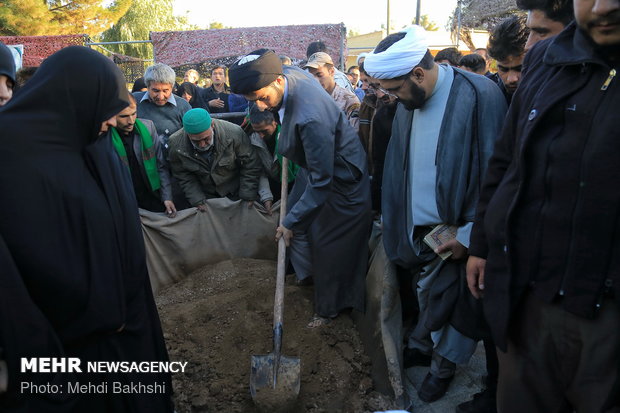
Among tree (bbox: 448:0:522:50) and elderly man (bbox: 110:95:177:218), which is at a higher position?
tree (bbox: 448:0:522:50)

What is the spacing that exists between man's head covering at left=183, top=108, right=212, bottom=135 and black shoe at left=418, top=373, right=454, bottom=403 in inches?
100

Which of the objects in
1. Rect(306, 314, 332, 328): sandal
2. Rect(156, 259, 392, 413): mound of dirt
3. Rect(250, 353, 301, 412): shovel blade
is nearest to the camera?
Rect(250, 353, 301, 412): shovel blade

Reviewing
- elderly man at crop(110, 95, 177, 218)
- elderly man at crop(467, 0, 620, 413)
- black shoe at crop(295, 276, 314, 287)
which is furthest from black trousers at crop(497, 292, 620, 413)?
elderly man at crop(110, 95, 177, 218)

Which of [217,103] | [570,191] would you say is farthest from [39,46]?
[570,191]

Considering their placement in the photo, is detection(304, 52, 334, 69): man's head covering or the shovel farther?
detection(304, 52, 334, 69): man's head covering

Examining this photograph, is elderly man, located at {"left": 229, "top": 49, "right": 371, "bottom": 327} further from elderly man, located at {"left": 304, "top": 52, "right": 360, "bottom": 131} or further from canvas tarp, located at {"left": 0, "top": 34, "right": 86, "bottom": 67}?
canvas tarp, located at {"left": 0, "top": 34, "right": 86, "bottom": 67}

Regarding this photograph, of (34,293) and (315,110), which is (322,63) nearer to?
(315,110)

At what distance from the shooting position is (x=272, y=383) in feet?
8.57

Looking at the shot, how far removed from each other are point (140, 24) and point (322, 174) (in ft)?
71.7

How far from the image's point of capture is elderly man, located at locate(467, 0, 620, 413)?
1284mm

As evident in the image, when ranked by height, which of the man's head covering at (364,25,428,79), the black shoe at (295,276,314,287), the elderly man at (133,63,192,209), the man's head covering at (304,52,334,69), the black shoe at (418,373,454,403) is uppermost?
the man's head covering at (364,25,428,79)

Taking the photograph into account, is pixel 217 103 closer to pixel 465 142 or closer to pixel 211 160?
pixel 211 160

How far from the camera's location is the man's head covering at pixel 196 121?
3816 millimetres

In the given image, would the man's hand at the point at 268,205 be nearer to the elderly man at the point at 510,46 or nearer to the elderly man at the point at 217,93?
the elderly man at the point at 510,46
